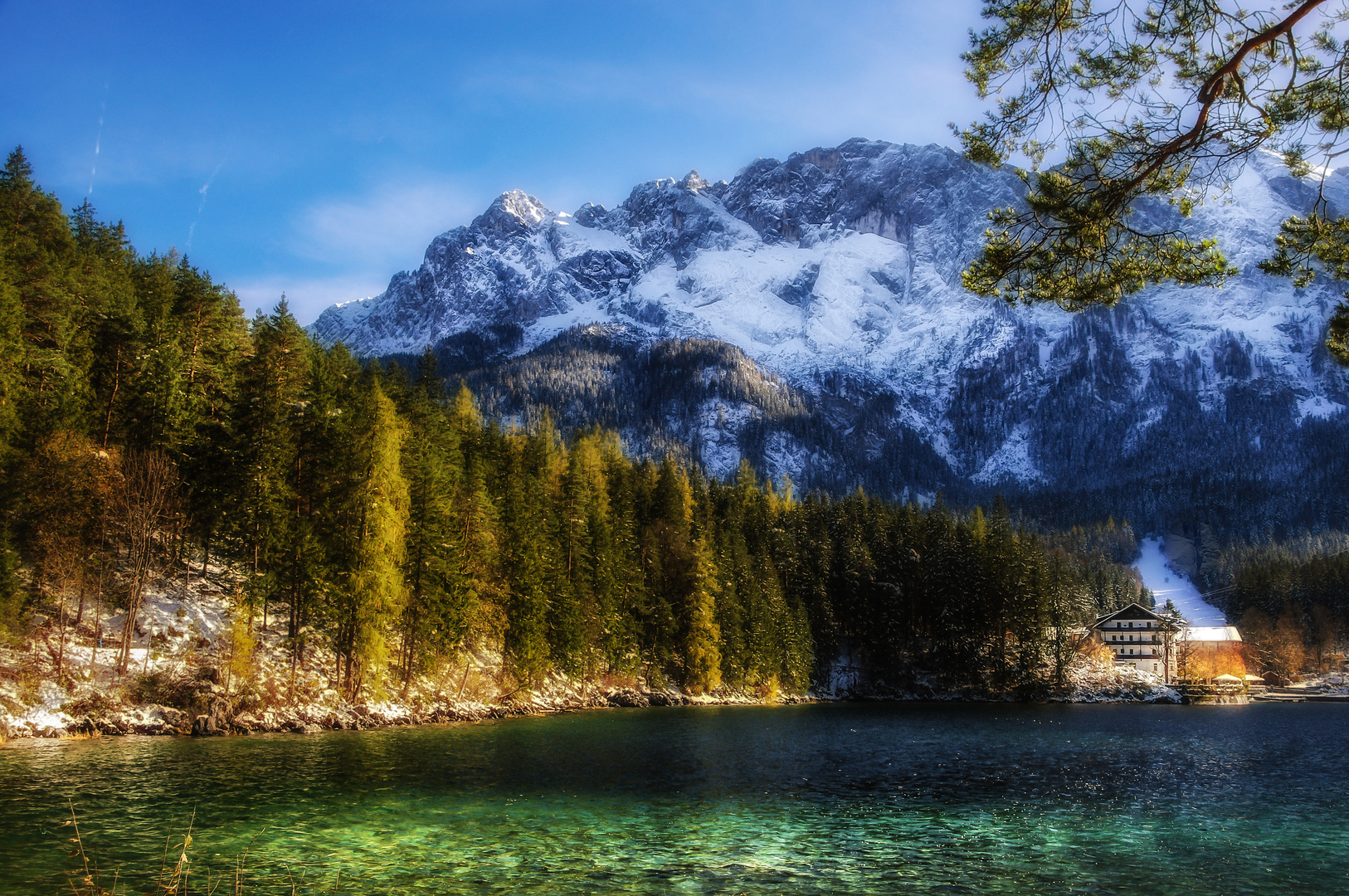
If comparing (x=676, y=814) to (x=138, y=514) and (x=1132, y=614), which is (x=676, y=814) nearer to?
(x=138, y=514)

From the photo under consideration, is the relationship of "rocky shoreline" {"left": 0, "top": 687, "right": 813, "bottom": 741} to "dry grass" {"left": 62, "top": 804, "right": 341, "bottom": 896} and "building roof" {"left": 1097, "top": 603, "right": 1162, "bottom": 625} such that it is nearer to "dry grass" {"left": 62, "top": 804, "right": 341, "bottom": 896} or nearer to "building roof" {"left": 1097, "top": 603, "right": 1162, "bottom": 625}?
"dry grass" {"left": 62, "top": 804, "right": 341, "bottom": 896}

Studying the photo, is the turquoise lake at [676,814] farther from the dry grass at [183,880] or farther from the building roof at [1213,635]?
the building roof at [1213,635]

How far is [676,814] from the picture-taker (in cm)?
2231

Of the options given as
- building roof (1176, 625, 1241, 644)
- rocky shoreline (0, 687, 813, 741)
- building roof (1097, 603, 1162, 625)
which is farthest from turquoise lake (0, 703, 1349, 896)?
building roof (1176, 625, 1241, 644)

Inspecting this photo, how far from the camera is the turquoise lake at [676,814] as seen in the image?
1593 cm

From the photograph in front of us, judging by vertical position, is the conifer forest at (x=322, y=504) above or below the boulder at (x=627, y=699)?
above

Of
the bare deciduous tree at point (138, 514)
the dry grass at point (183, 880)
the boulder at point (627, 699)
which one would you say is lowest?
the boulder at point (627, 699)

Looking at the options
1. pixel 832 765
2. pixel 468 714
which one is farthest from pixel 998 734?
pixel 468 714

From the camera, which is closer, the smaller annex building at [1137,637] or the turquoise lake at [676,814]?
the turquoise lake at [676,814]

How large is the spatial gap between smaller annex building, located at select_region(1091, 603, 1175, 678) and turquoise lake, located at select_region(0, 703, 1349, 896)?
72.3 metres

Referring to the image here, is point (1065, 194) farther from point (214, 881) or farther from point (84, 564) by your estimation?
point (84, 564)

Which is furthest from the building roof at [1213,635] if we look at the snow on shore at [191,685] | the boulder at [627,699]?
the snow on shore at [191,685]

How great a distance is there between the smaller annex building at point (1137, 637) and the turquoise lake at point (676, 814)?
7234 centimetres

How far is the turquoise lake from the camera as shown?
1593cm
